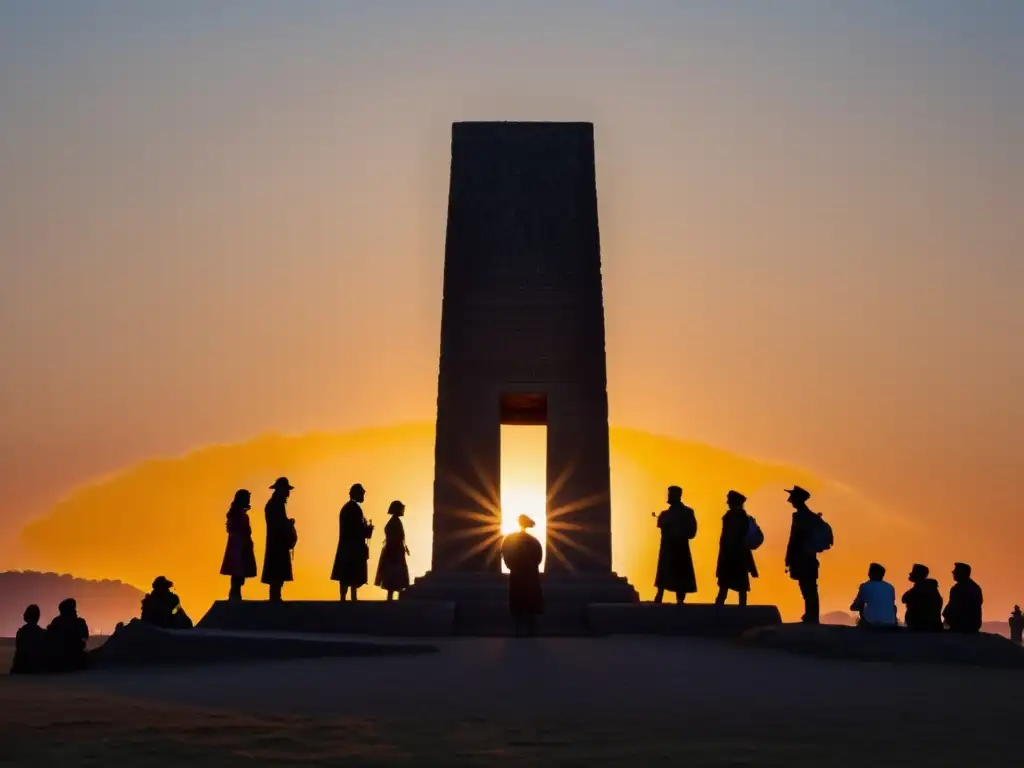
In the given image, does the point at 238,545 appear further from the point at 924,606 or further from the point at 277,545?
the point at 924,606

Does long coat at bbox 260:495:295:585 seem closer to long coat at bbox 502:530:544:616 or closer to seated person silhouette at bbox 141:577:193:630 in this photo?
seated person silhouette at bbox 141:577:193:630

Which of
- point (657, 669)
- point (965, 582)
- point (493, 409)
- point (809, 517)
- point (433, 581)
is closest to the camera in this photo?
point (657, 669)

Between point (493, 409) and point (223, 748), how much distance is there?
16840 millimetres

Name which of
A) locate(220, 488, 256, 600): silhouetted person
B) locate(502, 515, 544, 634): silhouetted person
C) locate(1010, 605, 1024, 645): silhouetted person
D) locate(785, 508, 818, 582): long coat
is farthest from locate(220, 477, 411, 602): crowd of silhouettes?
locate(1010, 605, 1024, 645): silhouetted person

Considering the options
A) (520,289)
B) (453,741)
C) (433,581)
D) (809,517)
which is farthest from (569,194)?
(453,741)

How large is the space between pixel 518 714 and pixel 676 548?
422 inches

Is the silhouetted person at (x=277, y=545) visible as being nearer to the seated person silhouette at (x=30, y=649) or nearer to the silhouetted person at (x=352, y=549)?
the silhouetted person at (x=352, y=549)

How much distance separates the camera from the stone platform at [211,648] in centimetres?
1329

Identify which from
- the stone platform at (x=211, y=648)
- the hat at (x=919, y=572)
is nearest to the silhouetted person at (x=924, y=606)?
the hat at (x=919, y=572)

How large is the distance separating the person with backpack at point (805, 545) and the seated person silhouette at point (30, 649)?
9.57 meters

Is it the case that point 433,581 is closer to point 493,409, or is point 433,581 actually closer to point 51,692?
point 493,409

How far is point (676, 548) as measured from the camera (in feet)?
59.7

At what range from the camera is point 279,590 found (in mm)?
18344

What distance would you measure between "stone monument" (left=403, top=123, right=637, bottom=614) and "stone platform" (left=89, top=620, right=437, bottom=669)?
8105 millimetres
